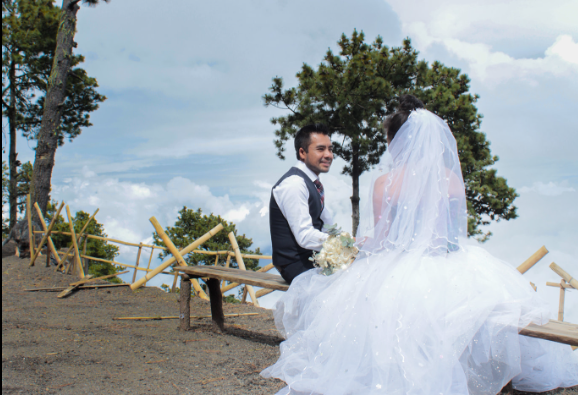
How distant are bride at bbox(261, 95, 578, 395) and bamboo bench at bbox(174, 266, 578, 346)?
4.2 inches

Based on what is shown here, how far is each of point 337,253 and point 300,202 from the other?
19.7 inches

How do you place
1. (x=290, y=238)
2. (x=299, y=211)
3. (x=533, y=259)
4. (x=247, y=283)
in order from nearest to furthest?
(x=299, y=211), (x=290, y=238), (x=247, y=283), (x=533, y=259)

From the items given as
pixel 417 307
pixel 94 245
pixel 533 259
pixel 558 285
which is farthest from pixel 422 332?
pixel 94 245

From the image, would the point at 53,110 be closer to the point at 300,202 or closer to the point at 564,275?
the point at 300,202

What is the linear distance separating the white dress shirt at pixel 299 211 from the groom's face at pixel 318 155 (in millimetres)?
250

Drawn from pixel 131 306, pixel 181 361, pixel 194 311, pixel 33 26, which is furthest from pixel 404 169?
pixel 33 26

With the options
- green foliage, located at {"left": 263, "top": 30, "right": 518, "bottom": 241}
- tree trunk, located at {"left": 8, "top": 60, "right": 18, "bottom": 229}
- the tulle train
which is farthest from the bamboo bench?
tree trunk, located at {"left": 8, "top": 60, "right": 18, "bottom": 229}

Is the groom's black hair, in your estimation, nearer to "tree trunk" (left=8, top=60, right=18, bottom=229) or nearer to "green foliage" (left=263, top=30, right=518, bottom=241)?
"green foliage" (left=263, top=30, right=518, bottom=241)

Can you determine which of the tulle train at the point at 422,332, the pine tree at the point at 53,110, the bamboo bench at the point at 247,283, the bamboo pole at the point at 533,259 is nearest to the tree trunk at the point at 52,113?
the pine tree at the point at 53,110

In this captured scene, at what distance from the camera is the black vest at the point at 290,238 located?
10.8 feet

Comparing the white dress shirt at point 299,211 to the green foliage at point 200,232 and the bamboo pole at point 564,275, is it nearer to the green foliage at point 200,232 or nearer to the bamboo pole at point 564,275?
the bamboo pole at point 564,275

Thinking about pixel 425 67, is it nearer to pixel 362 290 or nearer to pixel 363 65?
pixel 363 65

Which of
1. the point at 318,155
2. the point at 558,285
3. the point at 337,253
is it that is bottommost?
the point at 558,285

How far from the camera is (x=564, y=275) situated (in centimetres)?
563
